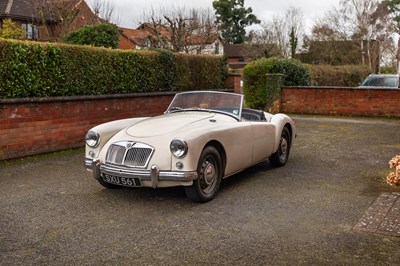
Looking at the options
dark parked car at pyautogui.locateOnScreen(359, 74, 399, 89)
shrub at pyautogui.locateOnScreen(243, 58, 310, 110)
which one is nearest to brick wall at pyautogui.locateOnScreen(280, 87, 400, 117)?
shrub at pyautogui.locateOnScreen(243, 58, 310, 110)

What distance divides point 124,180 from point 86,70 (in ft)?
17.2

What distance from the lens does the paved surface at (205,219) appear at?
11.5ft

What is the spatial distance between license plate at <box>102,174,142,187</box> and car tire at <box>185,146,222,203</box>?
590 mm

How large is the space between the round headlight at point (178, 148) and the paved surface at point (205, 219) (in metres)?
0.64

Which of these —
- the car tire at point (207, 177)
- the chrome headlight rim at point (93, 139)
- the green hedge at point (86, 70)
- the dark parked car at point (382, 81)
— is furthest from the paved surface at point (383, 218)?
the dark parked car at point (382, 81)

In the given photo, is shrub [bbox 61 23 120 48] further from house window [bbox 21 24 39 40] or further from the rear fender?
house window [bbox 21 24 39 40]

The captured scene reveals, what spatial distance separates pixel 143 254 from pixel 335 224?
2003 mm

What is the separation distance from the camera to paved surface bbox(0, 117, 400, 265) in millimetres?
3496

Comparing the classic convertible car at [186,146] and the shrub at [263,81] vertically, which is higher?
the shrub at [263,81]

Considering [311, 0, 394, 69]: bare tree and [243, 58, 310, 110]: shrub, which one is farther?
[311, 0, 394, 69]: bare tree

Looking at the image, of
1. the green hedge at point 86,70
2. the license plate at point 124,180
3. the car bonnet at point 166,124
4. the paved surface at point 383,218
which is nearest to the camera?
the paved surface at point 383,218

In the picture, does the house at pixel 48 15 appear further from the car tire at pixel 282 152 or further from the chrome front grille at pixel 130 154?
the chrome front grille at pixel 130 154

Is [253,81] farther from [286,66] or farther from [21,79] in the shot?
[21,79]

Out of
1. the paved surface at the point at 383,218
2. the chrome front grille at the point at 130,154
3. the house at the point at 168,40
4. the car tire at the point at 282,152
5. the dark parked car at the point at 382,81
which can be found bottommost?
the paved surface at the point at 383,218
